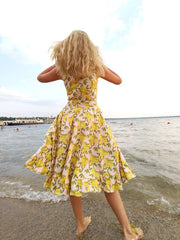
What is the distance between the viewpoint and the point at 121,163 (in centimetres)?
164

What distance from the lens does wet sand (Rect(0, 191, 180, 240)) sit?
5.83ft

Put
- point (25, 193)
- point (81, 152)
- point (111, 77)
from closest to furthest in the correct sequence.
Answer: point (81, 152)
point (111, 77)
point (25, 193)

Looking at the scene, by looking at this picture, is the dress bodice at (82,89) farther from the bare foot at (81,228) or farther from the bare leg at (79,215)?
the bare foot at (81,228)

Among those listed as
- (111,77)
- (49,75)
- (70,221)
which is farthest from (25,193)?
(111,77)

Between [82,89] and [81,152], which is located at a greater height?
[82,89]

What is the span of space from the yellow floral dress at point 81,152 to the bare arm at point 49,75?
152 mm

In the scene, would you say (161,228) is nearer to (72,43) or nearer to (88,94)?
(88,94)

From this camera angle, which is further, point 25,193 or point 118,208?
point 25,193

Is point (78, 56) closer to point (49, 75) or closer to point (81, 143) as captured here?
point (49, 75)

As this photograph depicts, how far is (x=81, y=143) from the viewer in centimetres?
159

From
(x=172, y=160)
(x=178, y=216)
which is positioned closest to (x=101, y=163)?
(x=178, y=216)

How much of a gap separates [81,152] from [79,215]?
824mm

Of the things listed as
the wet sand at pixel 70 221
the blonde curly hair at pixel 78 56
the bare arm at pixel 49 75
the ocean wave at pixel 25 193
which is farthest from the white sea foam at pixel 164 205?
the bare arm at pixel 49 75

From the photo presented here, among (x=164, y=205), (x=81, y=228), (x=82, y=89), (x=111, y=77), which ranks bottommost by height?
(x=164, y=205)
